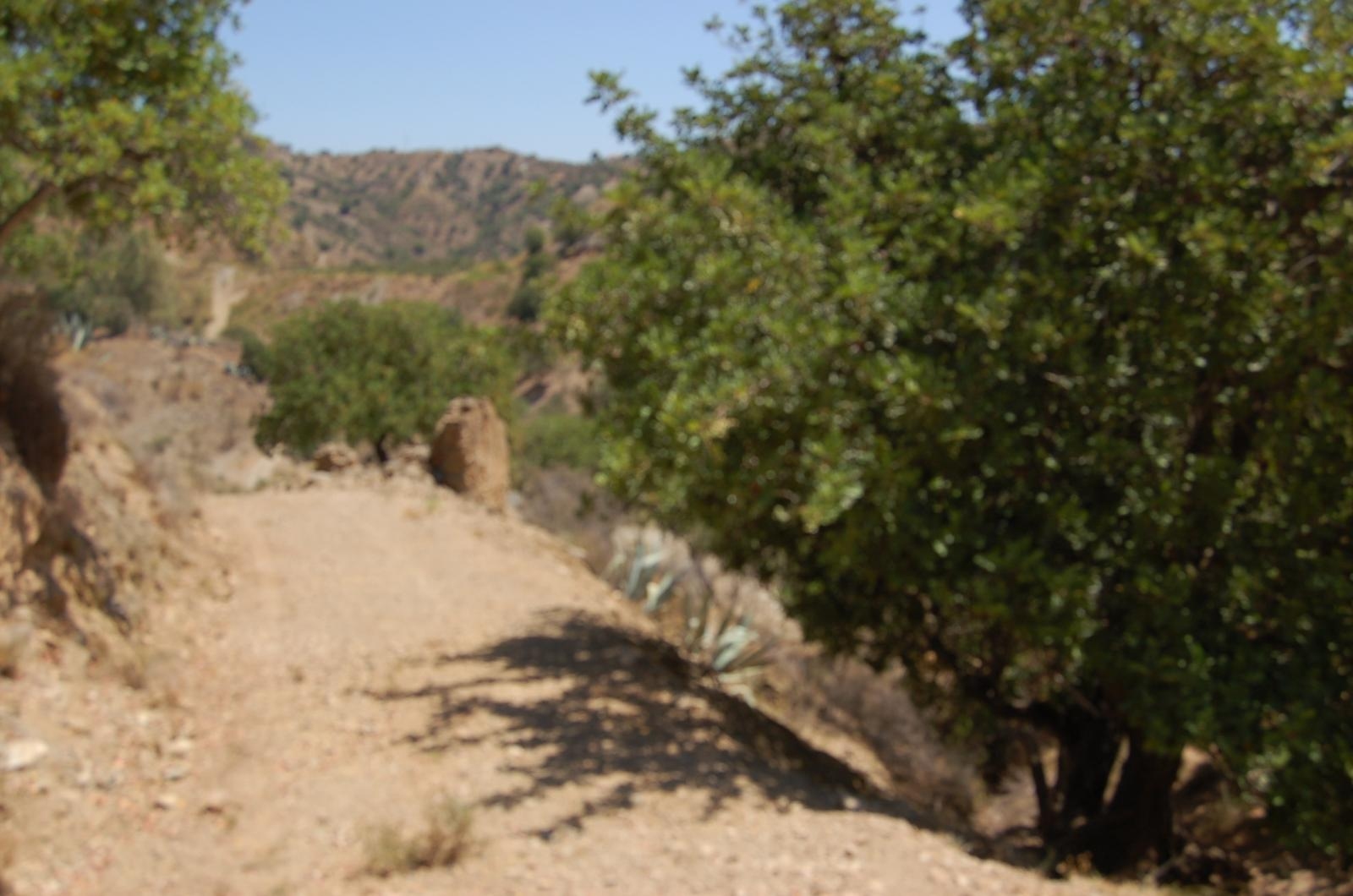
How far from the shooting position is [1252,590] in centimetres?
585

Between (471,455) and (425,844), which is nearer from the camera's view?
(425,844)

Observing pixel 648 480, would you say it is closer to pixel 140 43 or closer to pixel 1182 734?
pixel 1182 734

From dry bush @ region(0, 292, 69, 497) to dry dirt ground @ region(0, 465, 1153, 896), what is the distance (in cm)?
142

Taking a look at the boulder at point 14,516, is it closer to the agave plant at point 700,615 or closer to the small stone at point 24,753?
the small stone at point 24,753

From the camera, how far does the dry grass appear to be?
492 centimetres

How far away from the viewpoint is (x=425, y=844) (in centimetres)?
500

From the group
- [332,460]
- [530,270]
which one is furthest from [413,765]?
[530,270]

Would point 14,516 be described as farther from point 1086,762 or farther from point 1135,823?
point 1135,823

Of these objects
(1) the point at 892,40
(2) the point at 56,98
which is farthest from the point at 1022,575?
(2) the point at 56,98

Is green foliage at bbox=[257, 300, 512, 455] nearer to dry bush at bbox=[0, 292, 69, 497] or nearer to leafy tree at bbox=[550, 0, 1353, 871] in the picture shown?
dry bush at bbox=[0, 292, 69, 497]

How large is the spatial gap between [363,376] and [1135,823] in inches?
636

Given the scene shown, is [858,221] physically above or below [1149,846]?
above

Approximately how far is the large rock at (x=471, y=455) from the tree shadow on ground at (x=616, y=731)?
6877 millimetres

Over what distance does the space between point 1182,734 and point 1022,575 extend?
1142mm
